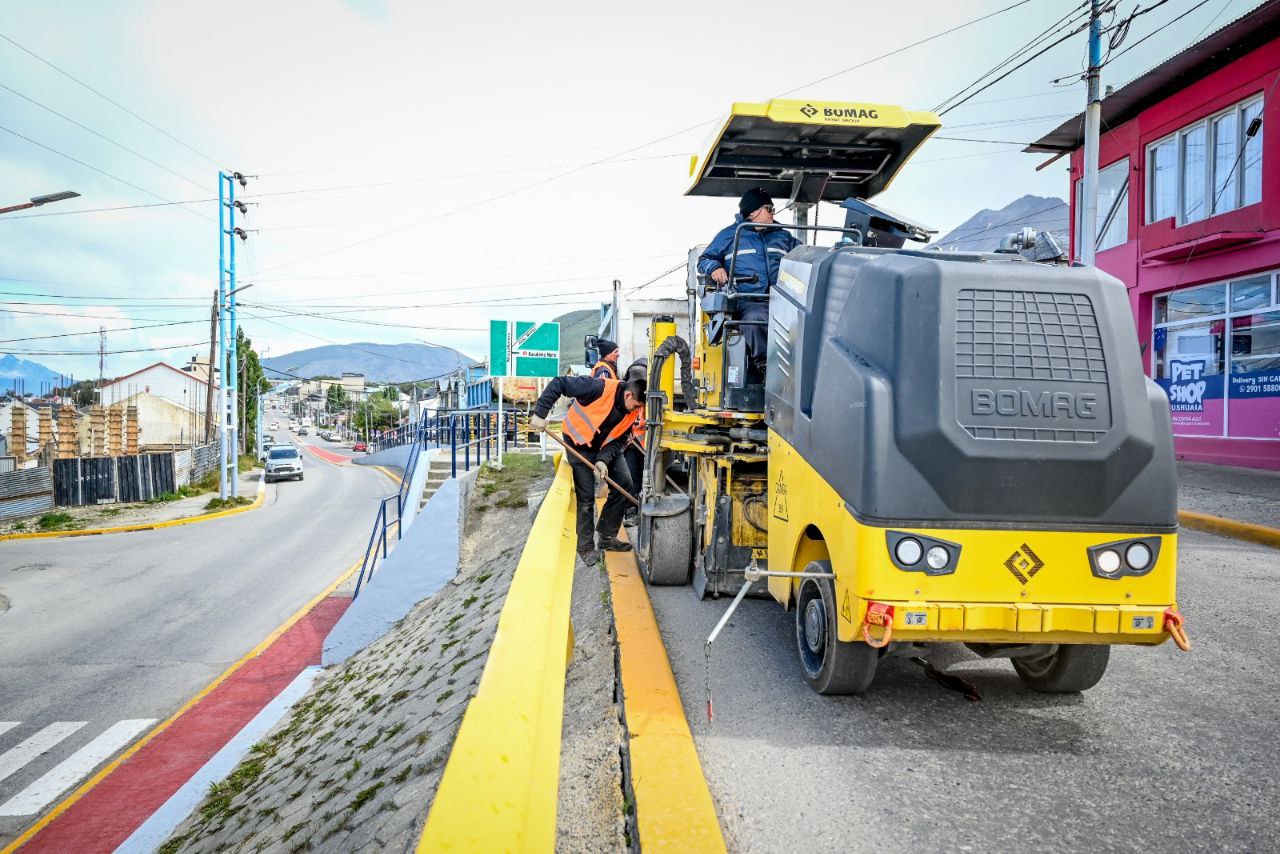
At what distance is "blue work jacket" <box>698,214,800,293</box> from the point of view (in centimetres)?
556

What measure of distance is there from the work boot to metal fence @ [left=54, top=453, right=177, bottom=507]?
79.2 ft

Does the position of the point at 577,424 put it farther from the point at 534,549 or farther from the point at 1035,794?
the point at 1035,794

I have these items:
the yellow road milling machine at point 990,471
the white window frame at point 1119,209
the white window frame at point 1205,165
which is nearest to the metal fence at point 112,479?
the yellow road milling machine at point 990,471

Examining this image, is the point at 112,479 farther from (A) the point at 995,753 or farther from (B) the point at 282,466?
(A) the point at 995,753

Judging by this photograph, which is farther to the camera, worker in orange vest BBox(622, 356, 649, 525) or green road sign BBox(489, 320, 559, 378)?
green road sign BBox(489, 320, 559, 378)

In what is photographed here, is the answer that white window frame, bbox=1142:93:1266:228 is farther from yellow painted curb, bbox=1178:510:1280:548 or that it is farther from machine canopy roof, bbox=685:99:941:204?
machine canopy roof, bbox=685:99:941:204

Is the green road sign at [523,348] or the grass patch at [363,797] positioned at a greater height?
the green road sign at [523,348]

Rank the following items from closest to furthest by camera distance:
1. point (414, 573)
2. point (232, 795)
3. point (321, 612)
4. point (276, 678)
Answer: point (232, 795), point (276, 678), point (414, 573), point (321, 612)

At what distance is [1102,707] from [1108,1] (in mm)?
11151

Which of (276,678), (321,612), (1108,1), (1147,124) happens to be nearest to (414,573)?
(276,678)

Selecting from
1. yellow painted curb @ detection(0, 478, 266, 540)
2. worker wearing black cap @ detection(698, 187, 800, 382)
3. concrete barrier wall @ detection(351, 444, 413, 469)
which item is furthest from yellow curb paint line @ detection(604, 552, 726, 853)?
concrete barrier wall @ detection(351, 444, 413, 469)

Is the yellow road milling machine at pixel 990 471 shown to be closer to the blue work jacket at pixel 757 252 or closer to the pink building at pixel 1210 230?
the blue work jacket at pixel 757 252

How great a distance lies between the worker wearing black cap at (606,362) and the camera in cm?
731

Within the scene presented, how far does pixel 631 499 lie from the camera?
718 centimetres
